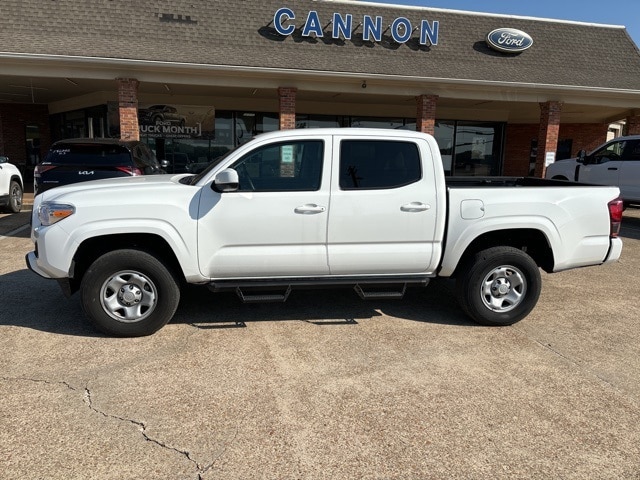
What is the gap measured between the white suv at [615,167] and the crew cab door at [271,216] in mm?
9215

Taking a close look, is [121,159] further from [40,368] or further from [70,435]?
[70,435]

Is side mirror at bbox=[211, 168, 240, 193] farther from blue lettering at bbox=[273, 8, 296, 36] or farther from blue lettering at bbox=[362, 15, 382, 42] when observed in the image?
blue lettering at bbox=[362, 15, 382, 42]

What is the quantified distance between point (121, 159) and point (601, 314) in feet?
24.4

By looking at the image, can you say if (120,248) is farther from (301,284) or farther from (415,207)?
(415,207)

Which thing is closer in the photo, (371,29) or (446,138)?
(371,29)

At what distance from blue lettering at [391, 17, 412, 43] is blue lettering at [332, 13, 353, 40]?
135cm

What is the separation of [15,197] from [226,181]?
9.74 m

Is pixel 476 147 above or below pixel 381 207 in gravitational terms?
above

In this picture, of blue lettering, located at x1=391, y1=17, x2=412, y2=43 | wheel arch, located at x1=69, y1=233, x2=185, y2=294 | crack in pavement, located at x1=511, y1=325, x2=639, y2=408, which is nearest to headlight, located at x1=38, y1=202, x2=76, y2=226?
wheel arch, located at x1=69, y1=233, x2=185, y2=294

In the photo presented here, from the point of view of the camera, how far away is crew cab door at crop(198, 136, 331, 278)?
4219 mm

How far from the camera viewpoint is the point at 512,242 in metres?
4.94

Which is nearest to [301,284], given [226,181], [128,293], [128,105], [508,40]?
[226,181]

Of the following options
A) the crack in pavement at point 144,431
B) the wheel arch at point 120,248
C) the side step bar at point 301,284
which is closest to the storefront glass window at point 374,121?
the side step bar at point 301,284

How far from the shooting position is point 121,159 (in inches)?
323
